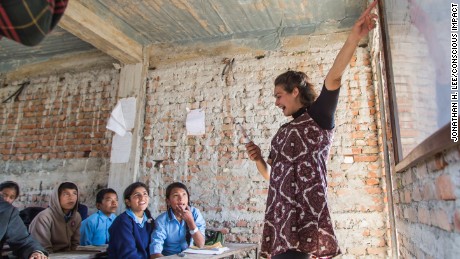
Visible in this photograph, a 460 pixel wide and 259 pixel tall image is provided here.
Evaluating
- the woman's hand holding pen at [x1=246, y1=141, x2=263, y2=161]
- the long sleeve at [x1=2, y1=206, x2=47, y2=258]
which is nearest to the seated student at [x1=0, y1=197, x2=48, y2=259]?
the long sleeve at [x1=2, y1=206, x2=47, y2=258]

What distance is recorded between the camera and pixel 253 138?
3.81 m

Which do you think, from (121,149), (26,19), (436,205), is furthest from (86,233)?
(436,205)

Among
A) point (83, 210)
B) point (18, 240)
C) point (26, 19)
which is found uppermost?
point (26, 19)

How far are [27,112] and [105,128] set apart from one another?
1.41 m

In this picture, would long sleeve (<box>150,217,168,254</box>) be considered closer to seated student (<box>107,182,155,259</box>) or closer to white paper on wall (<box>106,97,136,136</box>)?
seated student (<box>107,182,155,259</box>)

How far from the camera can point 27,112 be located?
16.4ft

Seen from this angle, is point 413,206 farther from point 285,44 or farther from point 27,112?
point 27,112

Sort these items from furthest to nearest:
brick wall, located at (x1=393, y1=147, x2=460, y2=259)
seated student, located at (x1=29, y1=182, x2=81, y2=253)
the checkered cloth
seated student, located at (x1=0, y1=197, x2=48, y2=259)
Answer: seated student, located at (x1=29, y1=182, x2=81, y2=253) < seated student, located at (x1=0, y1=197, x2=48, y2=259) < brick wall, located at (x1=393, y1=147, x2=460, y2=259) < the checkered cloth

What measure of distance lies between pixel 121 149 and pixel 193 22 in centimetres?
174

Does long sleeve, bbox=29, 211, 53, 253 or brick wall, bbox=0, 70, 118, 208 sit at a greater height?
brick wall, bbox=0, 70, 118, 208

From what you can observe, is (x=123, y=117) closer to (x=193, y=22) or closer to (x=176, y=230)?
(x=193, y=22)

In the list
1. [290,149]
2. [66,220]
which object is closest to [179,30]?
[66,220]

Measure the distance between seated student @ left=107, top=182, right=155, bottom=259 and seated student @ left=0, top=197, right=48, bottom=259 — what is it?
1.89 ft

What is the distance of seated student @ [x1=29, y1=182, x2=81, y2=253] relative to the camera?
3.11 m
